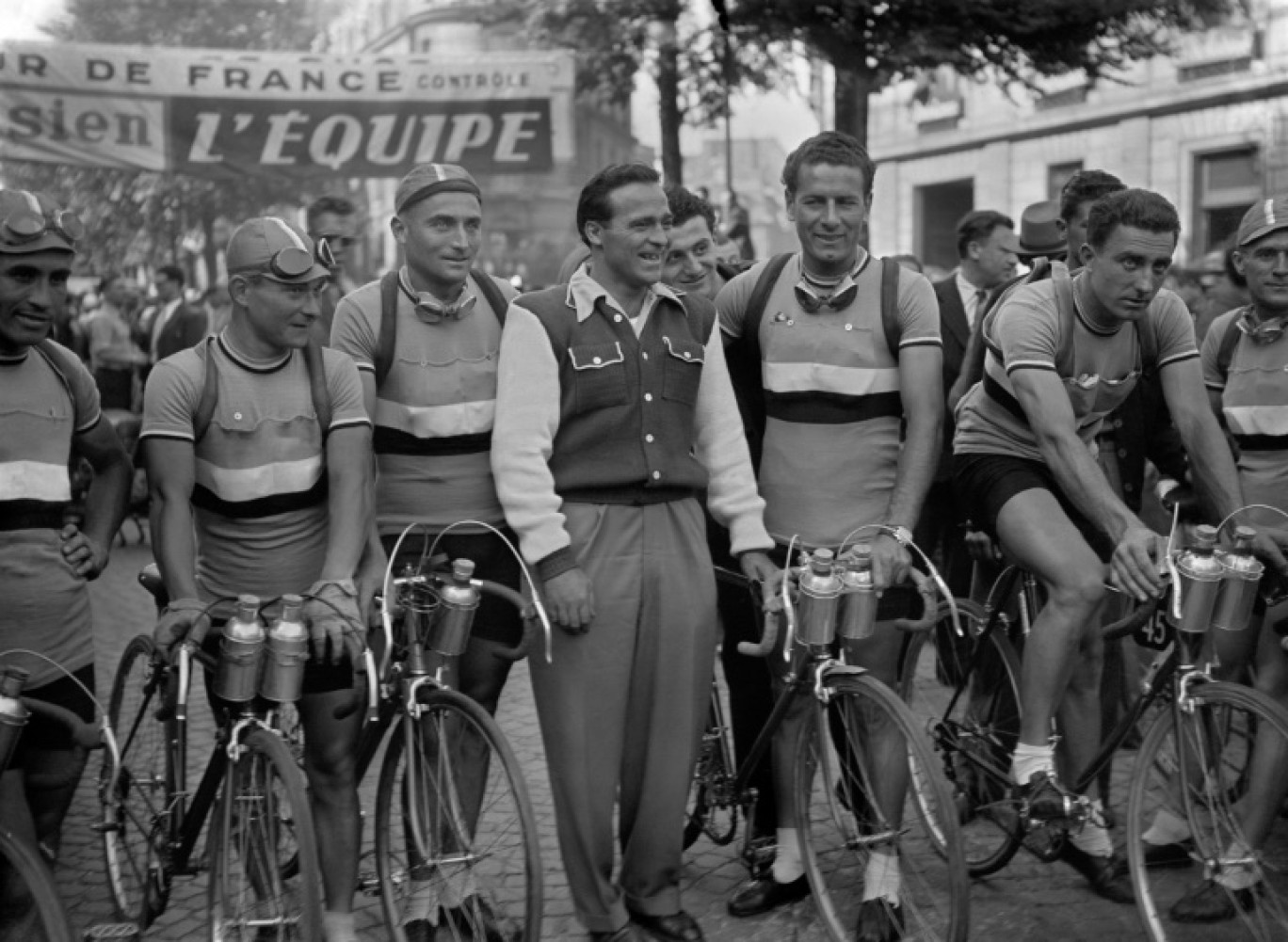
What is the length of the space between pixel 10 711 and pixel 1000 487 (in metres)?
2.80

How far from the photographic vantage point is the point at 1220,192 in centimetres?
2484

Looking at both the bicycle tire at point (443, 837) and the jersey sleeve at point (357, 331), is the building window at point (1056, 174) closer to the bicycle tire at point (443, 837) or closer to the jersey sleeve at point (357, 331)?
the jersey sleeve at point (357, 331)

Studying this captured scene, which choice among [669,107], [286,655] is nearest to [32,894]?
[286,655]

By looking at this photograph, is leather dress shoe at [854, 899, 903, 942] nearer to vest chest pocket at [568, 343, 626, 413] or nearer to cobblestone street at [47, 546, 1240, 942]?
cobblestone street at [47, 546, 1240, 942]

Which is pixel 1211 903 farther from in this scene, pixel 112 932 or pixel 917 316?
pixel 112 932

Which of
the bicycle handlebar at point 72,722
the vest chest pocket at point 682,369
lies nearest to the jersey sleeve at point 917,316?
the vest chest pocket at point 682,369

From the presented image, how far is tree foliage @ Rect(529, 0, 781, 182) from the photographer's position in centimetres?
1596

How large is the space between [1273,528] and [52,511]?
333 cm

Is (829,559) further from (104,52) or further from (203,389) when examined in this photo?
(104,52)

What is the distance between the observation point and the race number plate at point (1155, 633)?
14.3 ft

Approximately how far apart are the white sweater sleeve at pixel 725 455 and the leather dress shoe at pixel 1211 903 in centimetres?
145

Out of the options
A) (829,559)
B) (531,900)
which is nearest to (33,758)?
(531,900)

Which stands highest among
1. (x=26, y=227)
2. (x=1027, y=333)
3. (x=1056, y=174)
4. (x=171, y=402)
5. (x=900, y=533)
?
(x=1056, y=174)

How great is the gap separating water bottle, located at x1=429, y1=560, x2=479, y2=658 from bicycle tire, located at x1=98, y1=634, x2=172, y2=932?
84 centimetres
